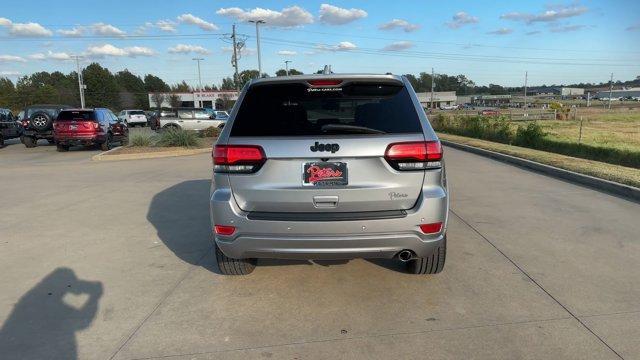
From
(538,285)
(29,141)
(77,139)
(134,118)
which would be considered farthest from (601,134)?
(134,118)

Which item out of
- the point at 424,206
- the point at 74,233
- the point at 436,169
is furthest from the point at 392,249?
the point at 74,233

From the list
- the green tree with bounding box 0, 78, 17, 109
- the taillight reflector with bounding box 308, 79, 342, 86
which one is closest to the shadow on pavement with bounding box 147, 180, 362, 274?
the taillight reflector with bounding box 308, 79, 342, 86

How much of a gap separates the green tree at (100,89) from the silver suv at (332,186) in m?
122

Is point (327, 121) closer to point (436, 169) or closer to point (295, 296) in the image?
point (436, 169)

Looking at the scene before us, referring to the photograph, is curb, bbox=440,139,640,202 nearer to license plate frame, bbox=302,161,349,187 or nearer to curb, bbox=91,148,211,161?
license plate frame, bbox=302,161,349,187

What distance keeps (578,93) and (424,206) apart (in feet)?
678

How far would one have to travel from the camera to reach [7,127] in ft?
66.8

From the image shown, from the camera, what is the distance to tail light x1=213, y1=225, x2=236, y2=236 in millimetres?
3705

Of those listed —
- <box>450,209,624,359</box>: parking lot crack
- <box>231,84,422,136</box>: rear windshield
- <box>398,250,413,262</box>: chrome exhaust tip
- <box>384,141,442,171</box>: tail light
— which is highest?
<box>231,84,422,136</box>: rear windshield

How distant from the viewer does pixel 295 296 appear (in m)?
4.11

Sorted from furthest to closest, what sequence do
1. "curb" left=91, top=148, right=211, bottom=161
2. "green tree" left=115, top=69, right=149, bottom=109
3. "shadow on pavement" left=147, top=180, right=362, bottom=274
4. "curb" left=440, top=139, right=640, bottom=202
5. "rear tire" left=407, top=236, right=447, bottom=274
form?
"green tree" left=115, top=69, right=149, bottom=109 < "curb" left=91, top=148, right=211, bottom=161 < "curb" left=440, top=139, right=640, bottom=202 < "shadow on pavement" left=147, top=180, right=362, bottom=274 < "rear tire" left=407, top=236, right=447, bottom=274

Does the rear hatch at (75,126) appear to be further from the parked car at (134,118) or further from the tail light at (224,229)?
the parked car at (134,118)

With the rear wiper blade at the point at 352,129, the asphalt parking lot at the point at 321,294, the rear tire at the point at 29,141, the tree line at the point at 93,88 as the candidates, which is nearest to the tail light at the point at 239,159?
the rear wiper blade at the point at 352,129

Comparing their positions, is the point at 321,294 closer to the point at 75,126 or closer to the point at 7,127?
the point at 75,126
